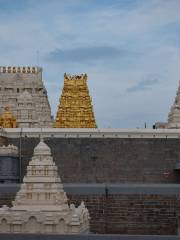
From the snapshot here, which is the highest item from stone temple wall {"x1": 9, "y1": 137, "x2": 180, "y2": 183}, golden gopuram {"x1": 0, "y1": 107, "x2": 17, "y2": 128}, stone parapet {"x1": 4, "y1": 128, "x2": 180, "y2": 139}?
golden gopuram {"x1": 0, "y1": 107, "x2": 17, "y2": 128}

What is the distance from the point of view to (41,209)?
21.5 meters

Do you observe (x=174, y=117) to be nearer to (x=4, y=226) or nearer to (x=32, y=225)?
(x=32, y=225)

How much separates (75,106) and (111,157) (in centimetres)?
677

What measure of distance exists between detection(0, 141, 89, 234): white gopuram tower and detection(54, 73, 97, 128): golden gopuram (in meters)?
18.7

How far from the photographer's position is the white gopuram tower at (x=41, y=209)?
21.2 m

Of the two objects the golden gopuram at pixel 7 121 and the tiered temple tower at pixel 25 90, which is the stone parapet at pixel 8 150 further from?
the tiered temple tower at pixel 25 90

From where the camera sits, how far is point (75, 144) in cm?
3597

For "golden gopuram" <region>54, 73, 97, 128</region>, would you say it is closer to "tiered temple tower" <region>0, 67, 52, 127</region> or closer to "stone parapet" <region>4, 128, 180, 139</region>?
"tiered temple tower" <region>0, 67, 52, 127</region>

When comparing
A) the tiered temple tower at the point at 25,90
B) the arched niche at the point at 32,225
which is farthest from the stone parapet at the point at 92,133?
the arched niche at the point at 32,225

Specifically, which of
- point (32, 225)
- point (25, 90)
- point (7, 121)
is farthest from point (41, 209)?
point (25, 90)

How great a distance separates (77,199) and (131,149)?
9.98 metres

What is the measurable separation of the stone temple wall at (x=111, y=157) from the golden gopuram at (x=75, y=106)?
16.2 feet

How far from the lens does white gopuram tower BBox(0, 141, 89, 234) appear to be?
69.4ft

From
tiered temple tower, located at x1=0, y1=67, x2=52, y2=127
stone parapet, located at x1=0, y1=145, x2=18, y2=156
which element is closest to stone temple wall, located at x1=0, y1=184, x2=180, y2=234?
stone parapet, located at x1=0, y1=145, x2=18, y2=156
